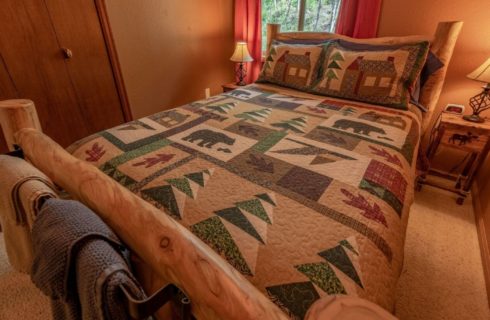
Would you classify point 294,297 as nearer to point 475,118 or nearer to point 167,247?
point 167,247

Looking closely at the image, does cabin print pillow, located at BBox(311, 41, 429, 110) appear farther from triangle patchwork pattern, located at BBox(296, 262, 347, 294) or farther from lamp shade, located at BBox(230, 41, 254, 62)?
triangle patchwork pattern, located at BBox(296, 262, 347, 294)

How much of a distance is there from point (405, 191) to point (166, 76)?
247 cm

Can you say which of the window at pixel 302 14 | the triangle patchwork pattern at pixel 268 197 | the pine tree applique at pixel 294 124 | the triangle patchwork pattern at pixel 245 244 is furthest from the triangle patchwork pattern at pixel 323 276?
the window at pixel 302 14

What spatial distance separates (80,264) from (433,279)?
5.43ft

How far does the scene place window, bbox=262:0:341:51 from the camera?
2367 millimetres

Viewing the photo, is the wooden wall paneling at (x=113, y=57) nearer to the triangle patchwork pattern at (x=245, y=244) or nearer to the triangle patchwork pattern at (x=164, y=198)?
the triangle patchwork pattern at (x=164, y=198)

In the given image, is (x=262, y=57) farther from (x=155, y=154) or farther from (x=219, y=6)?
(x=155, y=154)

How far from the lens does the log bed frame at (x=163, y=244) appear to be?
386mm

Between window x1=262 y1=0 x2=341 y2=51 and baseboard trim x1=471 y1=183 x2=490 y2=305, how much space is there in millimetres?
1855

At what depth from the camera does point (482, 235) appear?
5.08ft

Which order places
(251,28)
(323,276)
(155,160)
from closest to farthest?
(323,276), (155,160), (251,28)

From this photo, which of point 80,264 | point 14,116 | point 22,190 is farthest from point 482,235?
point 14,116

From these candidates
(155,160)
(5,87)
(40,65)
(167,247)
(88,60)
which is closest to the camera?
(167,247)

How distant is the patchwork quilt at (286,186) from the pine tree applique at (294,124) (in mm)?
11
